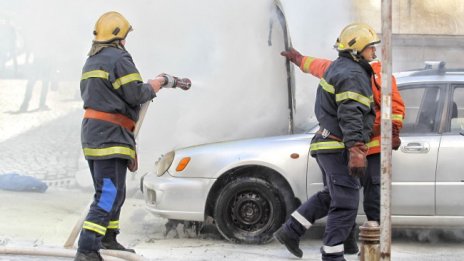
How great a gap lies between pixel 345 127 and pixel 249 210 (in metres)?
1.57

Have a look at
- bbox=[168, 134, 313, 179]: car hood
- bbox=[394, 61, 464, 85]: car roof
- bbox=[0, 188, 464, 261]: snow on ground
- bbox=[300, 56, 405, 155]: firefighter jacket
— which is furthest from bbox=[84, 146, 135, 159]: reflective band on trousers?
bbox=[394, 61, 464, 85]: car roof

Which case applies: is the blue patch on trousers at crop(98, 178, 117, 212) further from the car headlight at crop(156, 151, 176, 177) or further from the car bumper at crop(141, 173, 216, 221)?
the car headlight at crop(156, 151, 176, 177)

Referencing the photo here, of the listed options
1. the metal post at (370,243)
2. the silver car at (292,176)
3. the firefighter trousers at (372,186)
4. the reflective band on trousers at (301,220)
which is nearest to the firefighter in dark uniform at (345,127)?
the firefighter trousers at (372,186)

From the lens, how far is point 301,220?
19.8ft

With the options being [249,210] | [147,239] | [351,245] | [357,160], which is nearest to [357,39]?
[357,160]

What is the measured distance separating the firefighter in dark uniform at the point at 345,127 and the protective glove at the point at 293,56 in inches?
37.3

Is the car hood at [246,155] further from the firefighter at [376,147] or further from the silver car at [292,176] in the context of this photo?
the firefighter at [376,147]

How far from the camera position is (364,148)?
17.4 ft

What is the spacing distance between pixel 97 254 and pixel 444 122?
296cm

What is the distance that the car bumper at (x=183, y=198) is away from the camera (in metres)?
6.59

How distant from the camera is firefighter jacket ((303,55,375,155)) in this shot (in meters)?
5.30

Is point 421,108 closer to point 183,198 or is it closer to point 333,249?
point 333,249

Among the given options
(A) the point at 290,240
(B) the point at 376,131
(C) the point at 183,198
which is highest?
(B) the point at 376,131

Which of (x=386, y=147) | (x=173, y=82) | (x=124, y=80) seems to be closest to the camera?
(x=386, y=147)
